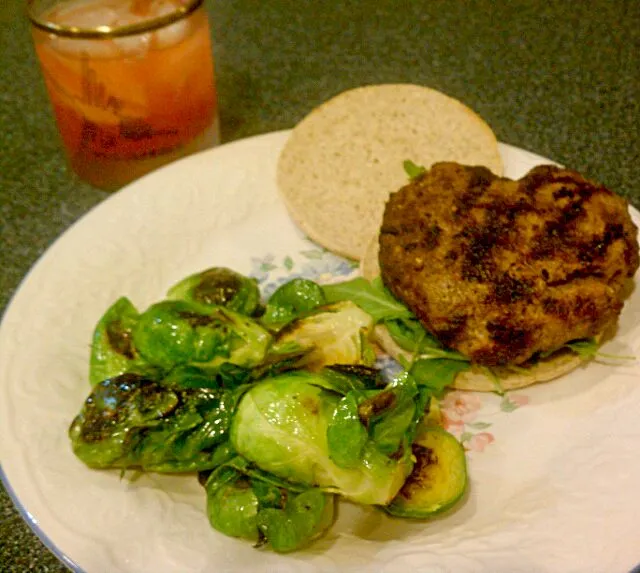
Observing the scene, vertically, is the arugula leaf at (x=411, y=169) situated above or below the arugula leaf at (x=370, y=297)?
above

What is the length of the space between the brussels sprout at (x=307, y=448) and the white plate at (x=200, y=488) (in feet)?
0.62

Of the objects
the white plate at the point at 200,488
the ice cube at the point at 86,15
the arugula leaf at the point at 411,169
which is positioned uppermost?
the ice cube at the point at 86,15

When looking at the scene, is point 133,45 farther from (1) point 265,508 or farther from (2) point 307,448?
(1) point 265,508

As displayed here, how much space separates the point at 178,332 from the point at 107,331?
1.07 ft

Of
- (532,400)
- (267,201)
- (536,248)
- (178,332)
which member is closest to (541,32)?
(267,201)

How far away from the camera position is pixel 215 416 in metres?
2.18

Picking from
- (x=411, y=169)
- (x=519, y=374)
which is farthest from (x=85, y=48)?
(x=519, y=374)

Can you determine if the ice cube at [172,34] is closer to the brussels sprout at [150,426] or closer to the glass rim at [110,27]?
the glass rim at [110,27]

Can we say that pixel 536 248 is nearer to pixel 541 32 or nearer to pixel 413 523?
pixel 413 523

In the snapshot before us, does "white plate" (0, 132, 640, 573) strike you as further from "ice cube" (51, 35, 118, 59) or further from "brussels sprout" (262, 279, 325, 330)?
"ice cube" (51, 35, 118, 59)

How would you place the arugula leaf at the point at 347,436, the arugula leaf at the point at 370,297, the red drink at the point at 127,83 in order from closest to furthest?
the arugula leaf at the point at 347,436
the arugula leaf at the point at 370,297
the red drink at the point at 127,83

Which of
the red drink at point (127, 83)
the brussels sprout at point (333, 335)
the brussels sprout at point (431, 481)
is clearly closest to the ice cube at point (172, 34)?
the red drink at point (127, 83)

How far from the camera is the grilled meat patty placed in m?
2.32

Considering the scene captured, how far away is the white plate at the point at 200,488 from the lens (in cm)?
194
